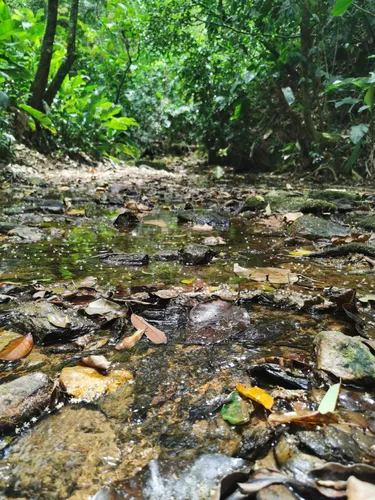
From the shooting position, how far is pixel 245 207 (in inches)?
166

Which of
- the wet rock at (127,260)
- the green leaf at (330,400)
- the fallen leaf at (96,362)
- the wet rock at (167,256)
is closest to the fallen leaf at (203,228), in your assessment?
the wet rock at (167,256)

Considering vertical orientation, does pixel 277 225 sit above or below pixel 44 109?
below

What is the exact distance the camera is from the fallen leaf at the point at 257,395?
2.96ft

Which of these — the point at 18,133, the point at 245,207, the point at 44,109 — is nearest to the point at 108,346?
the point at 245,207

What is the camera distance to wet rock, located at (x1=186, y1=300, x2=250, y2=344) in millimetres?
1260

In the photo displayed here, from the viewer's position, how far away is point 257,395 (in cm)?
93

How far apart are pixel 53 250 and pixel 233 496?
2009mm

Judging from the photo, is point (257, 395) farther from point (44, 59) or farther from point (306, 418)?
point (44, 59)

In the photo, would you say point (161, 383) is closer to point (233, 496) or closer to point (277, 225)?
point (233, 496)

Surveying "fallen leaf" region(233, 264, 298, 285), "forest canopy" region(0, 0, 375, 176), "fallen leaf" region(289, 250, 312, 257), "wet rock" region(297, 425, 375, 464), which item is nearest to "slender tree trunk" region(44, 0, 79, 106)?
"forest canopy" region(0, 0, 375, 176)

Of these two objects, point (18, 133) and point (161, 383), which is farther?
point (18, 133)

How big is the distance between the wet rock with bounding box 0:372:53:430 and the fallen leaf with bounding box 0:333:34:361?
185 mm

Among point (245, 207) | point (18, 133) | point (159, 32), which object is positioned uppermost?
point (159, 32)

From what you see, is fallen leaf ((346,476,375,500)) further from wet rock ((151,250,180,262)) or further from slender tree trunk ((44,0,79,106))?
slender tree trunk ((44,0,79,106))
